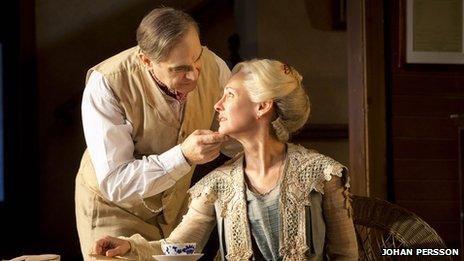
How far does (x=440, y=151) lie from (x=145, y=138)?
5.67 ft

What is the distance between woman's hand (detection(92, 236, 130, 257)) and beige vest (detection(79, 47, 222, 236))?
2.23 feet

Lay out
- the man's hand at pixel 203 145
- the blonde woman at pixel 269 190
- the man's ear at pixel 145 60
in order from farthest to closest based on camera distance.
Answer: the man's ear at pixel 145 60 < the man's hand at pixel 203 145 < the blonde woman at pixel 269 190

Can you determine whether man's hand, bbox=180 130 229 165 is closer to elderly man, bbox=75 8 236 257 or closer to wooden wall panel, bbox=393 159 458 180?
elderly man, bbox=75 8 236 257

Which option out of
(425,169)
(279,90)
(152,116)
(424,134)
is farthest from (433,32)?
(279,90)

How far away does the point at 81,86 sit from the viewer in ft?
20.9

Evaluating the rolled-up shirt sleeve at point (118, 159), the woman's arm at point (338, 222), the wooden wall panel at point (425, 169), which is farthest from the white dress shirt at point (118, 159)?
the wooden wall panel at point (425, 169)

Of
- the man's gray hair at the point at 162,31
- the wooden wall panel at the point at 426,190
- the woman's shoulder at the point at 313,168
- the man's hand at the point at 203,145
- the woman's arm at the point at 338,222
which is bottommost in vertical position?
the wooden wall panel at the point at 426,190

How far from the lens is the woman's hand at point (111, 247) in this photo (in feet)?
8.00

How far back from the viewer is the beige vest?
3.13 meters

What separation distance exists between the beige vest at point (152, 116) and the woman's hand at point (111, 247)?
680 mm

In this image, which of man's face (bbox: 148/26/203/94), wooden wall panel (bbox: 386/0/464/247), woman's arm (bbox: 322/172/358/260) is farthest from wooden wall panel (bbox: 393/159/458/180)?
woman's arm (bbox: 322/172/358/260)

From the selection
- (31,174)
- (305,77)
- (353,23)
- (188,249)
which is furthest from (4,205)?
(188,249)

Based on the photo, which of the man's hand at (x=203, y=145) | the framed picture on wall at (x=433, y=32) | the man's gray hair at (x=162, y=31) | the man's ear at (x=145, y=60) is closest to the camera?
the man's hand at (x=203, y=145)

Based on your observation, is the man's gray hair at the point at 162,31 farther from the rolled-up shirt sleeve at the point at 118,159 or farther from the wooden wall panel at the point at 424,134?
the wooden wall panel at the point at 424,134
